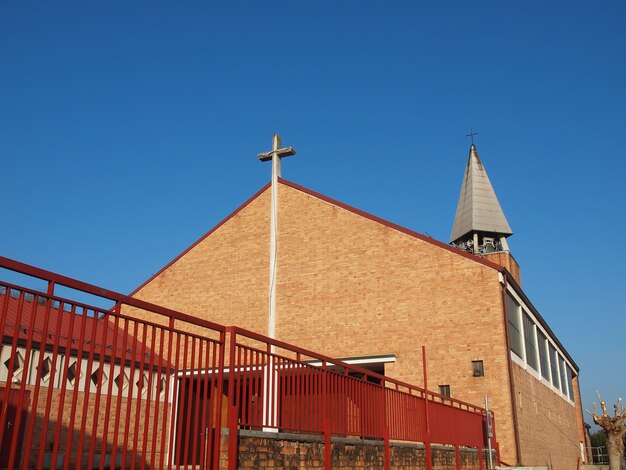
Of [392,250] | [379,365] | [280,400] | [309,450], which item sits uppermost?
[392,250]

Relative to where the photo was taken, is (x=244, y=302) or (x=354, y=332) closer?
(x=354, y=332)

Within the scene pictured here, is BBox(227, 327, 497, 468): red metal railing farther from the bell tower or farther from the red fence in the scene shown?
the bell tower

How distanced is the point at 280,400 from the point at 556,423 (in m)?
26.2

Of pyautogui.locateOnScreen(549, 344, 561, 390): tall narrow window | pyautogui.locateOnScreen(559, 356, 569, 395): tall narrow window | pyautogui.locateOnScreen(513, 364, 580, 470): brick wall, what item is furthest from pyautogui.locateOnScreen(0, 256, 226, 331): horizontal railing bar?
pyautogui.locateOnScreen(559, 356, 569, 395): tall narrow window

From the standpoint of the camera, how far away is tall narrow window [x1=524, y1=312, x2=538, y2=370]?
84.2 ft

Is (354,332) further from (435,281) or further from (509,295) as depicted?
(509,295)

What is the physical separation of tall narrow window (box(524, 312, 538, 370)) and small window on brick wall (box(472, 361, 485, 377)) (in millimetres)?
5107

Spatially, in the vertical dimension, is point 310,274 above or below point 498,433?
above

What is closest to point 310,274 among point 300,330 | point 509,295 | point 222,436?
point 300,330

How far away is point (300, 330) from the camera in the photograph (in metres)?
24.2

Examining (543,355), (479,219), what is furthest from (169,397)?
(479,219)

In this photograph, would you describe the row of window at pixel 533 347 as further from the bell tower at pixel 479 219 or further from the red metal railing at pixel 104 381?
the red metal railing at pixel 104 381

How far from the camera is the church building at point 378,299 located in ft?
68.8

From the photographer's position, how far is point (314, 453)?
373 inches
